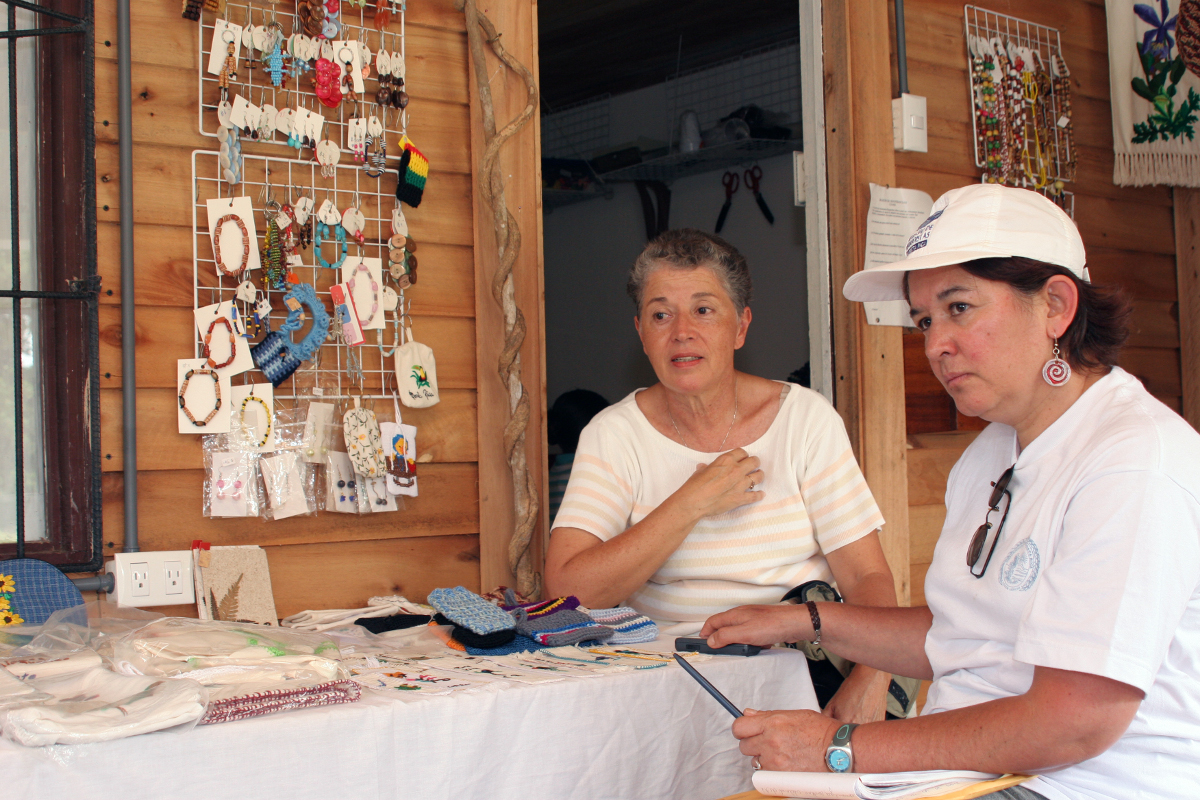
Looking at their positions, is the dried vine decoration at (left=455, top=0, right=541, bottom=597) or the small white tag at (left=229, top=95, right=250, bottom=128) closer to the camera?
the small white tag at (left=229, top=95, right=250, bottom=128)

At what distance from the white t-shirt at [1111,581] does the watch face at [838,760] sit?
19cm

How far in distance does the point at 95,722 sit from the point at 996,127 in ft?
9.03

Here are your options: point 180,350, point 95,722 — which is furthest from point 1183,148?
point 95,722

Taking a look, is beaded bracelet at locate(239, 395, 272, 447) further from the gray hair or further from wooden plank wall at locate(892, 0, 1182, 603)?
wooden plank wall at locate(892, 0, 1182, 603)

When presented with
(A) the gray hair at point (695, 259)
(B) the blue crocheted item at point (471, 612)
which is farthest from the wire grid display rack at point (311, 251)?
(B) the blue crocheted item at point (471, 612)

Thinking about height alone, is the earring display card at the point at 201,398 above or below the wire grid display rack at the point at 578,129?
below

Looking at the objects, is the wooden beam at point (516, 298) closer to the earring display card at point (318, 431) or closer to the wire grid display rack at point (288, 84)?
the wire grid display rack at point (288, 84)

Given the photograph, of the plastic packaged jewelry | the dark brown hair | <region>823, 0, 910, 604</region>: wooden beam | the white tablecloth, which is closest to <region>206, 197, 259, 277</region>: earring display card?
the plastic packaged jewelry

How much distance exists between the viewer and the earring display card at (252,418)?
74.9 inches

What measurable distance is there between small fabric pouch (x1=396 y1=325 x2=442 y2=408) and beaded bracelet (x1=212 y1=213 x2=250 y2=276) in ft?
1.16

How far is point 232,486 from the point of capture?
6.21 feet

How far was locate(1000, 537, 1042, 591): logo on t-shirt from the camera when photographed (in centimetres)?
109

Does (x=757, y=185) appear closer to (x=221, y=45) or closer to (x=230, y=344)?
(x=221, y=45)

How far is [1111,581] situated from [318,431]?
1.48 metres
